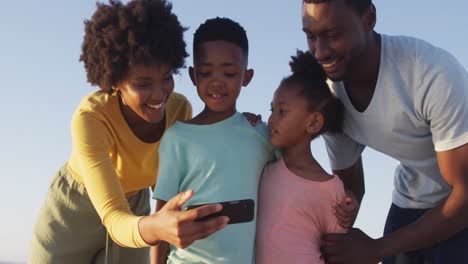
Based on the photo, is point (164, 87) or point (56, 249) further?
point (56, 249)

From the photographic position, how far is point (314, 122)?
390 centimetres

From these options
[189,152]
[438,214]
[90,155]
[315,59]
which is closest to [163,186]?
[189,152]

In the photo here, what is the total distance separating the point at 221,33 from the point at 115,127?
0.84 metres

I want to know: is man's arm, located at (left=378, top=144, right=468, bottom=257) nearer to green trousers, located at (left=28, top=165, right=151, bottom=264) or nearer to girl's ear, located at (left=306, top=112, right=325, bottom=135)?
girl's ear, located at (left=306, top=112, right=325, bottom=135)

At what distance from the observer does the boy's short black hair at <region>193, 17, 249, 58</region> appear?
13.0 ft

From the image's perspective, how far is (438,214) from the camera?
12.7 ft

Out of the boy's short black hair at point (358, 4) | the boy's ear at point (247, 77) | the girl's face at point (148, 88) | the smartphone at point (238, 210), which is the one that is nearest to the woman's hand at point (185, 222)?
the smartphone at point (238, 210)

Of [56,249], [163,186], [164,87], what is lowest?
[56,249]

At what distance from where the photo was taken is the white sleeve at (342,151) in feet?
14.5

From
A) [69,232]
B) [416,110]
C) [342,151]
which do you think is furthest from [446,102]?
[69,232]

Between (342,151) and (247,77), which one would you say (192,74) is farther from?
(342,151)

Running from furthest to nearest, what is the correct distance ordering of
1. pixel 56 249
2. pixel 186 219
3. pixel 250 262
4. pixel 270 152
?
pixel 56 249, pixel 270 152, pixel 250 262, pixel 186 219

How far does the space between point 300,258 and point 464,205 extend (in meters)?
0.96

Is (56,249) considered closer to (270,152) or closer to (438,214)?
(270,152)
